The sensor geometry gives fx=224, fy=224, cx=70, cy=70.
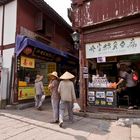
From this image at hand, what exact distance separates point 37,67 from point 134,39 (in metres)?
7.49

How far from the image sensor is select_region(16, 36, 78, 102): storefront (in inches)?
460

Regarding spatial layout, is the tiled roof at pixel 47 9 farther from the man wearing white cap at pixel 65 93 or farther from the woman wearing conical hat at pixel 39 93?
the man wearing white cap at pixel 65 93

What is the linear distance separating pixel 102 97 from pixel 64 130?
288cm

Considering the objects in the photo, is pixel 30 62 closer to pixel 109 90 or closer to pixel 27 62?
pixel 27 62

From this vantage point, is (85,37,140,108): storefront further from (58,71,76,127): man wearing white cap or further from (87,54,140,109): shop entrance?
(58,71,76,127): man wearing white cap

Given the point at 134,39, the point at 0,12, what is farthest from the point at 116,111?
the point at 0,12

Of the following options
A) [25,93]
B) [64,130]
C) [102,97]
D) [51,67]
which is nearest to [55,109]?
[64,130]

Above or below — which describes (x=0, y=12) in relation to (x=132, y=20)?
above

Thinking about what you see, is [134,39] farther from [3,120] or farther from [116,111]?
[3,120]

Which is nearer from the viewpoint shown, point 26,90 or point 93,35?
point 93,35

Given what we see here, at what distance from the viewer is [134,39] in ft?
28.5

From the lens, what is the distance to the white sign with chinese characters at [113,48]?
8.70m

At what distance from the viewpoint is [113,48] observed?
362 inches

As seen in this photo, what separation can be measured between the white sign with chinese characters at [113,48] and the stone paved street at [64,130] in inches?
109
